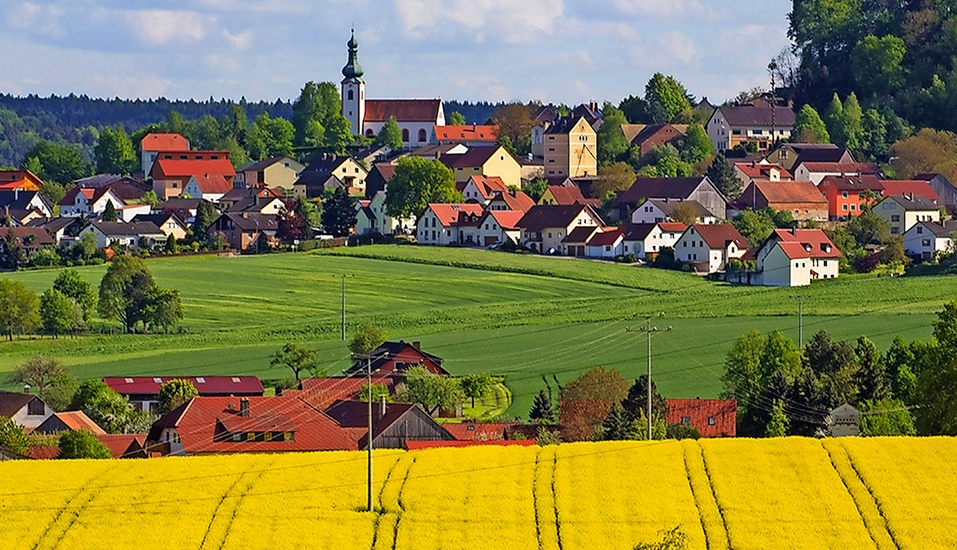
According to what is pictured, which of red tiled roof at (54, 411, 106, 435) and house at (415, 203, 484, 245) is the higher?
house at (415, 203, 484, 245)

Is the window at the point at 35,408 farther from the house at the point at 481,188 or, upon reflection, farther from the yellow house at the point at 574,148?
the yellow house at the point at 574,148

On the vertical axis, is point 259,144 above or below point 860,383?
above

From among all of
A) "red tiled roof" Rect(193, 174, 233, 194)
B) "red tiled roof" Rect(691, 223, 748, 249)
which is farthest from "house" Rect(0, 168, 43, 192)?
"red tiled roof" Rect(691, 223, 748, 249)

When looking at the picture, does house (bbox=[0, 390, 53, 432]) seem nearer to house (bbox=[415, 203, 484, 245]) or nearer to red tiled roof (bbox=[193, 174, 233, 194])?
house (bbox=[415, 203, 484, 245])

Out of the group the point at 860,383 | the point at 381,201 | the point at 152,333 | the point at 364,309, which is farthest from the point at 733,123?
the point at 860,383

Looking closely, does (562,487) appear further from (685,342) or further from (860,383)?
(685,342)

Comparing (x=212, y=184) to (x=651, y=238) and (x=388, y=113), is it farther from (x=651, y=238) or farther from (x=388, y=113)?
(x=651, y=238)
